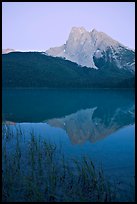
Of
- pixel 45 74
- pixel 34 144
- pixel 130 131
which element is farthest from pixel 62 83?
pixel 34 144

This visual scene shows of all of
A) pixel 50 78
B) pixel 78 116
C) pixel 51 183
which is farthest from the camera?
pixel 50 78

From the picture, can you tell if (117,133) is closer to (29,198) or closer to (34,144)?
(34,144)

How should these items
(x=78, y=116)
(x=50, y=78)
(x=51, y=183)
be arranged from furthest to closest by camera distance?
(x=50, y=78) → (x=78, y=116) → (x=51, y=183)

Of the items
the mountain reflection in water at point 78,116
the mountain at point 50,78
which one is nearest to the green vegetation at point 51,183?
the mountain reflection in water at point 78,116

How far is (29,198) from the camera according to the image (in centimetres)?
864

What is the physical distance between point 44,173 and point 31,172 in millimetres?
561

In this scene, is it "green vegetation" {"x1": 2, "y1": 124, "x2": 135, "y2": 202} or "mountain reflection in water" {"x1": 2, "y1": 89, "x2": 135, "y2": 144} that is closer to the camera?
"green vegetation" {"x1": 2, "y1": 124, "x2": 135, "y2": 202}

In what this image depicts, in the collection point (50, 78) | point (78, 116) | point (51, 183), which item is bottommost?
point (51, 183)

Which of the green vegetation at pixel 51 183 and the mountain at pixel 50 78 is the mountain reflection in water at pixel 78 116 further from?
the mountain at pixel 50 78

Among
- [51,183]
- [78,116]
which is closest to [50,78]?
[78,116]

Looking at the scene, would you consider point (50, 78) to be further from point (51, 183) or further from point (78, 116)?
point (51, 183)

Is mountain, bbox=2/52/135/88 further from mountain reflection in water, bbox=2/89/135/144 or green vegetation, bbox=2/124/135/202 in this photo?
green vegetation, bbox=2/124/135/202

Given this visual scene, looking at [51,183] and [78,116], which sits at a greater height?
[78,116]

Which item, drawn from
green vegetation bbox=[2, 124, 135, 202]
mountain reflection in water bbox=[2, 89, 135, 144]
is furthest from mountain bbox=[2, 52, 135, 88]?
green vegetation bbox=[2, 124, 135, 202]
